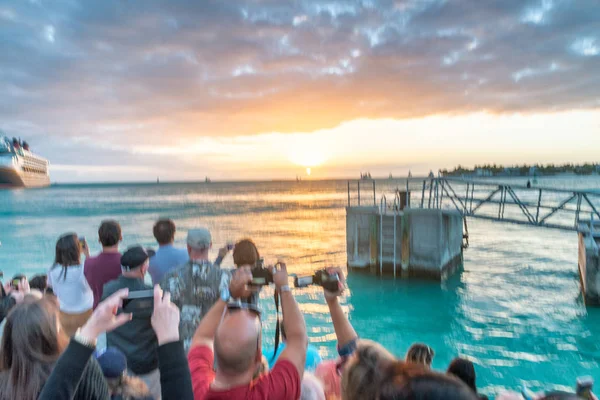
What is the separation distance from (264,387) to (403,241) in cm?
1505

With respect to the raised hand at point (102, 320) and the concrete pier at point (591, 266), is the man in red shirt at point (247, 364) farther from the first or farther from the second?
the concrete pier at point (591, 266)

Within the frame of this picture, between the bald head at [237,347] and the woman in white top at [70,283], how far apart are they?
3.57 metres

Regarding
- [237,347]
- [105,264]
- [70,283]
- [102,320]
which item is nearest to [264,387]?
[237,347]

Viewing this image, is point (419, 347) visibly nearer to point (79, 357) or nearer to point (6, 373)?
point (79, 357)

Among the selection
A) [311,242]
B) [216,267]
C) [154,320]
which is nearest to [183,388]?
[154,320]

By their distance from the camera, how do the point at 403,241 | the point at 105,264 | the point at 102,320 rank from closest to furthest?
the point at 102,320
the point at 105,264
the point at 403,241

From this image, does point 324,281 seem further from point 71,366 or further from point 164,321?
point 71,366

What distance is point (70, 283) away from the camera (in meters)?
4.71

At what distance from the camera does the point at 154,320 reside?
77.3 inches

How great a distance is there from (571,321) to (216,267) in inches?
503

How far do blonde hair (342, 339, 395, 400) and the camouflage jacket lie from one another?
1.94 meters

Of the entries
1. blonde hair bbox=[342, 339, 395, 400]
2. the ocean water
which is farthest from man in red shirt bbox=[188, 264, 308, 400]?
the ocean water

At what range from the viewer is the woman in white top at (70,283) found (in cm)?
468

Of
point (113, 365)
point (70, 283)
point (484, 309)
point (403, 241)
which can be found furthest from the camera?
point (403, 241)
